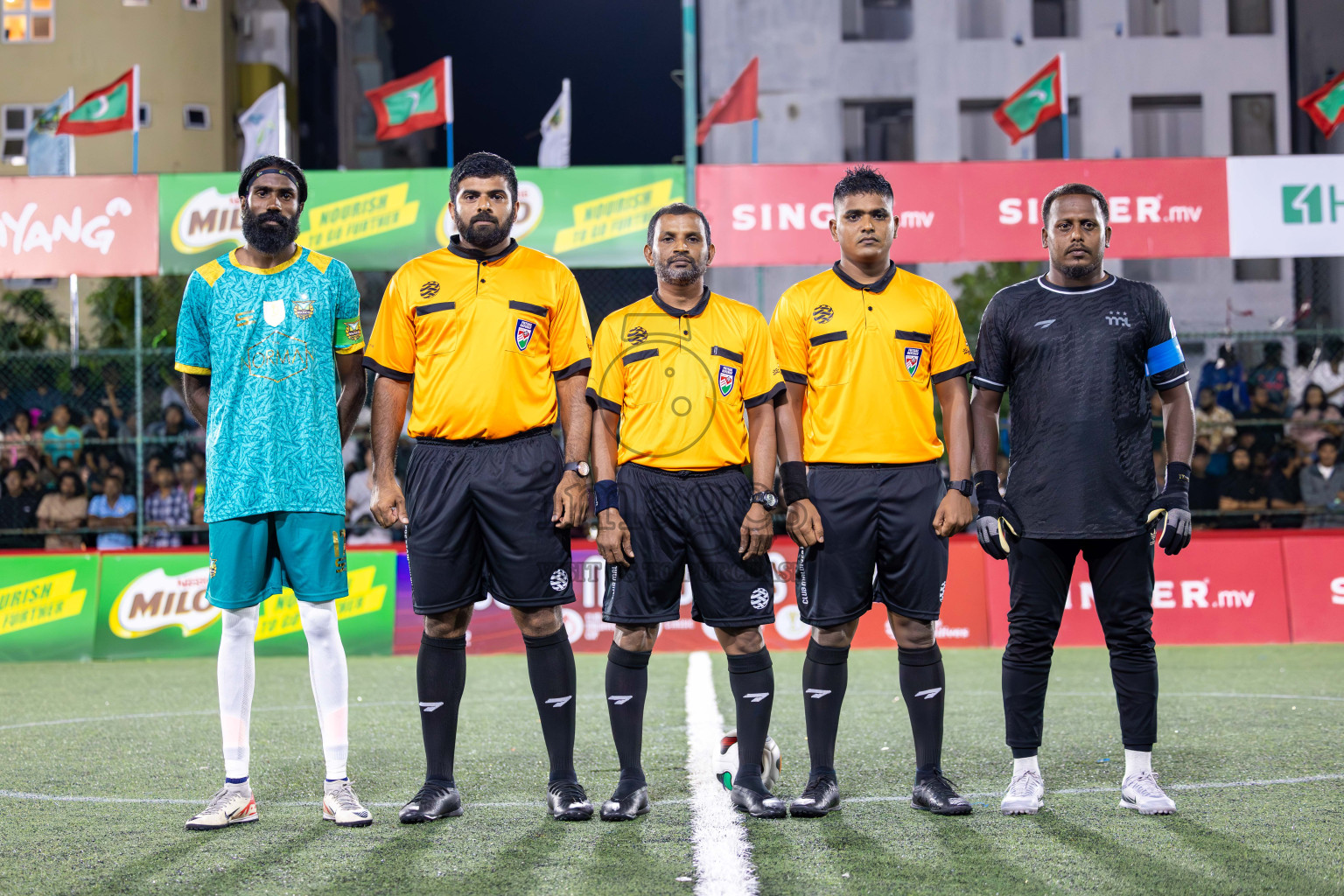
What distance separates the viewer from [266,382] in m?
4.47

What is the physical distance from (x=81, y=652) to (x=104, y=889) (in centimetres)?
772

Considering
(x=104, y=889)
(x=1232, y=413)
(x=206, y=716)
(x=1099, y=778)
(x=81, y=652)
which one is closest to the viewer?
(x=104, y=889)

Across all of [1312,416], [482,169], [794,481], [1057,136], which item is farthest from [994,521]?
[1057,136]

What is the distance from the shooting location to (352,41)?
35.5 m

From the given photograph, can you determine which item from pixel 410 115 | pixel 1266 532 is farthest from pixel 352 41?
pixel 1266 532

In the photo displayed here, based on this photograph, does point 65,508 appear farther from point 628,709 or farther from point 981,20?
point 981,20

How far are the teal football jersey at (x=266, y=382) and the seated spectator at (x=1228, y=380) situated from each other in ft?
34.4

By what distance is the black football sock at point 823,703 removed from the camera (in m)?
4.54

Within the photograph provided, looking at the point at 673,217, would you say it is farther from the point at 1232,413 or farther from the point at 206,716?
the point at 1232,413

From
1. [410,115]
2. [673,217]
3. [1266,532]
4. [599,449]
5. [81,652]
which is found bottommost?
[81,652]

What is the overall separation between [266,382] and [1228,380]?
10861mm

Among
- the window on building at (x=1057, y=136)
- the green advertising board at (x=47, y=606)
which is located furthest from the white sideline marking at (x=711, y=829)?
the window on building at (x=1057, y=136)

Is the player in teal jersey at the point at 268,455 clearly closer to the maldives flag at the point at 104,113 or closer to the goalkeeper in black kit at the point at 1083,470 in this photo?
the goalkeeper in black kit at the point at 1083,470

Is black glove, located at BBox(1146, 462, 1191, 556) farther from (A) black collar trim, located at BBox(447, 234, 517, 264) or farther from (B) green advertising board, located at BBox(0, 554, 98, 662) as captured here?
(B) green advertising board, located at BBox(0, 554, 98, 662)
